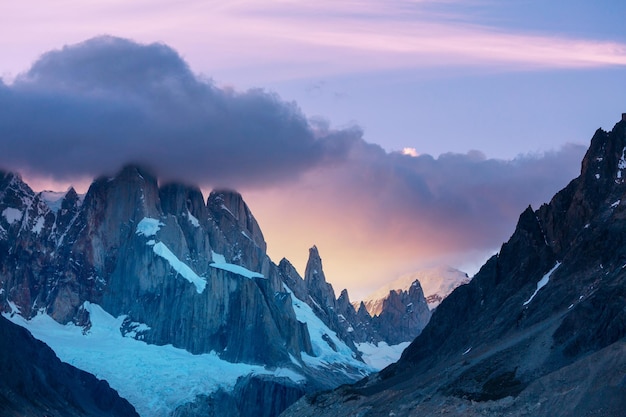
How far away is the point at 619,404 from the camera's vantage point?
176500mm

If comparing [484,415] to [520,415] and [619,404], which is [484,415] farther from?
[619,404]

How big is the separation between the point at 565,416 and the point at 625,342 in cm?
1344

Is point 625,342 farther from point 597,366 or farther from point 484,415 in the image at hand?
point 484,415

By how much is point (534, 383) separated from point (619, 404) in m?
20.8

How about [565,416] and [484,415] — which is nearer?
[565,416]

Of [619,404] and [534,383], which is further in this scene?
[534,383]

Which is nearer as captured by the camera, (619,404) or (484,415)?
(619,404)

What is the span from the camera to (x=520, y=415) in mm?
190125

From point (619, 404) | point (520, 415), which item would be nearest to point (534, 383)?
point (520, 415)

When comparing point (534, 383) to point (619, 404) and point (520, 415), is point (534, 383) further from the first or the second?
point (619, 404)

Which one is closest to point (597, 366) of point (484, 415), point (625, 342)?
point (625, 342)

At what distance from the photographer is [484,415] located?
196 m

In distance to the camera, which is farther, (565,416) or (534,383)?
(534,383)

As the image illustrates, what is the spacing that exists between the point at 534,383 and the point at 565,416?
1339cm
